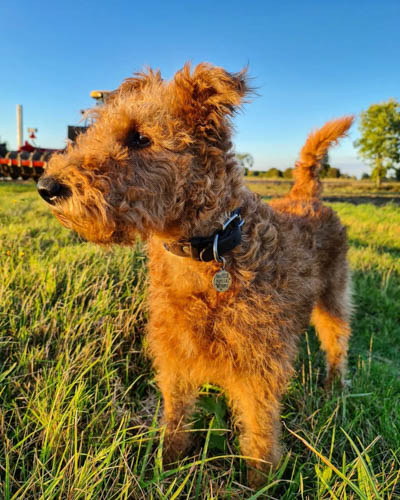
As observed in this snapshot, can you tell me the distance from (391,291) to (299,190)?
9.06 feet

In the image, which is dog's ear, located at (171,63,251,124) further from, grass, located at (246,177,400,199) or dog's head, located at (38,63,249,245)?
grass, located at (246,177,400,199)

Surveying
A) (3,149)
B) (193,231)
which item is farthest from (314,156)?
(3,149)

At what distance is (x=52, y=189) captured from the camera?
1580 mm

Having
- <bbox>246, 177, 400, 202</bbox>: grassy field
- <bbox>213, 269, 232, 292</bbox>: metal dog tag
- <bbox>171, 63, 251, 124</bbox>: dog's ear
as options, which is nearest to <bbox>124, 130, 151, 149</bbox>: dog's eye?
<bbox>171, 63, 251, 124</bbox>: dog's ear

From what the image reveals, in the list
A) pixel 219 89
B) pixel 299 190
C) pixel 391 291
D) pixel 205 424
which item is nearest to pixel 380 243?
pixel 391 291

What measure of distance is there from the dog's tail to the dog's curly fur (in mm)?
1336

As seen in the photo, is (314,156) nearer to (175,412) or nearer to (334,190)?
(175,412)

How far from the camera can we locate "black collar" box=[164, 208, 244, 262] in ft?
6.06

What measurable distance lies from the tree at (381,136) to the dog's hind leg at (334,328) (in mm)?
46259

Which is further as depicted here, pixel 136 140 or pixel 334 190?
pixel 334 190

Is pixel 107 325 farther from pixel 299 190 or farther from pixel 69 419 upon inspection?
pixel 299 190

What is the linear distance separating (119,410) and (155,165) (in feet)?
5.23

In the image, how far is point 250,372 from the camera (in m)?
2.01

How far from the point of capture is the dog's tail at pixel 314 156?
10.5ft
